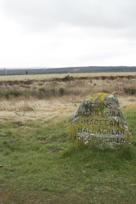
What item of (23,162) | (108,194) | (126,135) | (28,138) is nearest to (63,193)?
(108,194)

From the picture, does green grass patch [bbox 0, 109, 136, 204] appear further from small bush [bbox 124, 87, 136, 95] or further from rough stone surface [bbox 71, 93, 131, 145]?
small bush [bbox 124, 87, 136, 95]

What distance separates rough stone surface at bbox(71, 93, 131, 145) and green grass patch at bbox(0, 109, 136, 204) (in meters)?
0.29

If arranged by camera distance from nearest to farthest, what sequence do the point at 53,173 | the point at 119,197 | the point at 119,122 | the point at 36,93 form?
the point at 119,197 < the point at 53,173 < the point at 119,122 < the point at 36,93

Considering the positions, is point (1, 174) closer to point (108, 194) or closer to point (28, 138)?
point (108, 194)

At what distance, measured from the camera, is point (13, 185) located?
599cm

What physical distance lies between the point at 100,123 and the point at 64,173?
203cm

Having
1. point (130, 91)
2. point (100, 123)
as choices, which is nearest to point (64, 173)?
point (100, 123)

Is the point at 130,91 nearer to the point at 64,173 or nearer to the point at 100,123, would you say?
the point at 100,123

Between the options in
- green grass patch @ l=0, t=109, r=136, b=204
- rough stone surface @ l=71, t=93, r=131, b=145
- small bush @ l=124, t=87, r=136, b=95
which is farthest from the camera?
small bush @ l=124, t=87, r=136, b=95

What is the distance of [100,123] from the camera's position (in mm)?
7965

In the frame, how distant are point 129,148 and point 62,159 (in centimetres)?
189

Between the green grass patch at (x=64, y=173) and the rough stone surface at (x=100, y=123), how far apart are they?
0.29 meters

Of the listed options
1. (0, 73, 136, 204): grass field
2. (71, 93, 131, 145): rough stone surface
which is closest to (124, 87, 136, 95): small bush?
(0, 73, 136, 204): grass field

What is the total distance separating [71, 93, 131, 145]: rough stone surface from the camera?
777 cm
